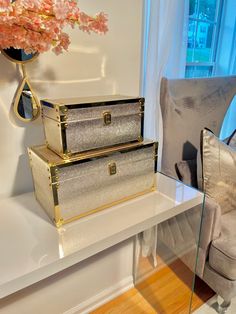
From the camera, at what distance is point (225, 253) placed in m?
1.07

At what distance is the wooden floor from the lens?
51.5 inches

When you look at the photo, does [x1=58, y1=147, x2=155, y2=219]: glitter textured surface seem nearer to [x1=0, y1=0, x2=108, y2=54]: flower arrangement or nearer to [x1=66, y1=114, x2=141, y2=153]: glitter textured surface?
[x1=66, y1=114, x2=141, y2=153]: glitter textured surface

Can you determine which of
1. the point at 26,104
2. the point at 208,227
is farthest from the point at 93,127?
the point at 208,227

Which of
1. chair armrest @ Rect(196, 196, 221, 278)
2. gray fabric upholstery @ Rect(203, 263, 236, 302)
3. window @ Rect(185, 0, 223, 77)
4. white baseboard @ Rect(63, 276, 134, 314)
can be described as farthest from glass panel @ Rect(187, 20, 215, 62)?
white baseboard @ Rect(63, 276, 134, 314)

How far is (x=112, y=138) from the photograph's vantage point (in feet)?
2.68

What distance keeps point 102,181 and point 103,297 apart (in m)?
0.88

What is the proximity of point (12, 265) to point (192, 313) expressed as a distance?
1.10 metres

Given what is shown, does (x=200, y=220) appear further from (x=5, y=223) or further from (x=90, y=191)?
(x=5, y=223)

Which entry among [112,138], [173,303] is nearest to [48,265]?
[112,138]

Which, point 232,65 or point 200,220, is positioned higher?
point 232,65

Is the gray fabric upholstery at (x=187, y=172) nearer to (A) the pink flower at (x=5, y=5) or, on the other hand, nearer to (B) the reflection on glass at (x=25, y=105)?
(B) the reflection on glass at (x=25, y=105)

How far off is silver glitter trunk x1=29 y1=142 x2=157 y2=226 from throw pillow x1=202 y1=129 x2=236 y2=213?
40 centimetres

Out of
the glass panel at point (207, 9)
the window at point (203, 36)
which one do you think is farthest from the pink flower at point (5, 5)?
the glass panel at point (207, 9)

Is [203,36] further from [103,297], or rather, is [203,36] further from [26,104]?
[103,297]
